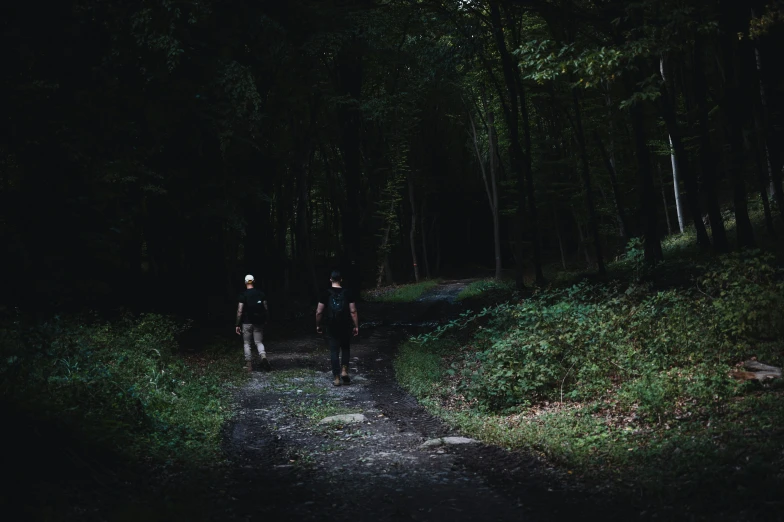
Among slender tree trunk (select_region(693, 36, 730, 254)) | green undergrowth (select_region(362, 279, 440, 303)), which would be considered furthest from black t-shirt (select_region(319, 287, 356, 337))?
green undergrowth (select_region(362, 279, 440, 303))

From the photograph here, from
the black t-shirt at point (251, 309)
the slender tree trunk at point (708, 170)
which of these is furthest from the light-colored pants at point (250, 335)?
the slender tree trunk at point (708, 170)

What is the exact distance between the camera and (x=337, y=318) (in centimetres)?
1156

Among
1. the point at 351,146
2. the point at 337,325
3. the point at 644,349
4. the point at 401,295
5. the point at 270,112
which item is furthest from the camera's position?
the point at 401,295

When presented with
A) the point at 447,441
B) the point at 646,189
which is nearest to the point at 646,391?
the point at 447,441

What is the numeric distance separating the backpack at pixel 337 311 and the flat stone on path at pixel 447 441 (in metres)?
4.47

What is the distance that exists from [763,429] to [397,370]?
27.7ft

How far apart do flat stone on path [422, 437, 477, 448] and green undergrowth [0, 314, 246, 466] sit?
104 inches

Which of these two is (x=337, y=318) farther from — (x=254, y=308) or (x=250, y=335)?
(x=250, y=335)

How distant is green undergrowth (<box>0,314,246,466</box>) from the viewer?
645 cm

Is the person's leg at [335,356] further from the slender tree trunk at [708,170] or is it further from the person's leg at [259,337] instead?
the slender tree trunk at [708,170]

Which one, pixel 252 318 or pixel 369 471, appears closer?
pixel 369 471

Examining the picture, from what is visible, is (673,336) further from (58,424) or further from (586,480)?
(58,424)

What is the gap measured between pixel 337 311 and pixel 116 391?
471cm

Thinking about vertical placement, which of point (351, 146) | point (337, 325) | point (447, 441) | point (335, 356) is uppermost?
point (351, 146)
